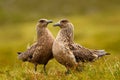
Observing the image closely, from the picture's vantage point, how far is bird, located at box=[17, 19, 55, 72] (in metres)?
16.7

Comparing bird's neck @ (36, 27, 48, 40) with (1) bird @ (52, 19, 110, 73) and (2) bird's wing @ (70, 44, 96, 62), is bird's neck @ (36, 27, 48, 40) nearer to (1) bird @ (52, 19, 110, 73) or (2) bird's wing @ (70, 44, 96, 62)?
(1) bird @ (52, 19, 110, 73)

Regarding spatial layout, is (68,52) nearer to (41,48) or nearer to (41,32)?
(41,48)

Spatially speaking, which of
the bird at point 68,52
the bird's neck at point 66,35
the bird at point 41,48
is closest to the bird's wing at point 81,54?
the bird at point 68,52

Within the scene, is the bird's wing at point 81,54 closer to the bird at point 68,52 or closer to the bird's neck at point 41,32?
the bird at point 68,52

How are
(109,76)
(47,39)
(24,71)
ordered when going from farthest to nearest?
(47,39), (24,71), (109,76)

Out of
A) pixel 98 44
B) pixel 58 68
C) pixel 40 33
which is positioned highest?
pixel 40 33

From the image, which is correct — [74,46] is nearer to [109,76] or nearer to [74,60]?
[74,60]

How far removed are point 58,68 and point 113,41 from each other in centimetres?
5102

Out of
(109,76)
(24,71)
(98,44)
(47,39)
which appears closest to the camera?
(109,76)

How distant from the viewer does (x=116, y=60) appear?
52.4 ft

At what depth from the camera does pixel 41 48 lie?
16.8 meters

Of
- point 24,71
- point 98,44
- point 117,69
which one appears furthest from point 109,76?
point 98,44

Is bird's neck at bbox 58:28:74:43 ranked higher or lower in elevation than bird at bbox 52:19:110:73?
higher

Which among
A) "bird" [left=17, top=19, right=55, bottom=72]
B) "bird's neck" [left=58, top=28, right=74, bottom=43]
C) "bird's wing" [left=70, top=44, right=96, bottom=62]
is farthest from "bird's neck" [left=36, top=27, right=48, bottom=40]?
"bird's wing" [left=70, top=44, right=96, bottom=62]
